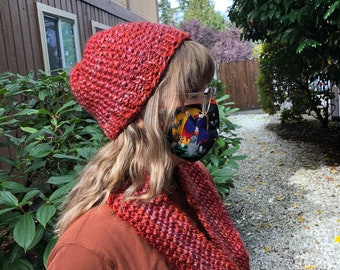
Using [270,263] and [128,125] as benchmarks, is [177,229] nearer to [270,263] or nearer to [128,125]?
[128,125]

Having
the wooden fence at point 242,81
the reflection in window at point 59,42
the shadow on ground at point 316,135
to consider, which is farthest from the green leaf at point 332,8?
the wooden fence at point 242,81

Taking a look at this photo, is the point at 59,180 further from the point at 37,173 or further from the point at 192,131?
the point at 192,131

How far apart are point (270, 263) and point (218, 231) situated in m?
2.23

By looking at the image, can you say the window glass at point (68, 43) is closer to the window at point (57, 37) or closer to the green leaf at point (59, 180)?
the window at point (57, 37)

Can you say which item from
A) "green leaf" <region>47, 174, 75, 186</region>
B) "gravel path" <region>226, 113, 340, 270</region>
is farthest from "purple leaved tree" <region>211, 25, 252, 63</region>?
"green leaf" <region>47, 174, 75, 186</region>

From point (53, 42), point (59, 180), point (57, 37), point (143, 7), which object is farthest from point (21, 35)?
point (143, 7)

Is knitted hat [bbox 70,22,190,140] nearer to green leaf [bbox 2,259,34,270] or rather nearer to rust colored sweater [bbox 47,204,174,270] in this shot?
rust colored sweater [bbox 47,204,174,270]

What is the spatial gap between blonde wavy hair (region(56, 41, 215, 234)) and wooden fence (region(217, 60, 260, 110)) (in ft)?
50.1

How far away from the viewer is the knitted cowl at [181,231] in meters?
1.11

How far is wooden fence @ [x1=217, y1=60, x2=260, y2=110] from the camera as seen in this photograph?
16.2 meters

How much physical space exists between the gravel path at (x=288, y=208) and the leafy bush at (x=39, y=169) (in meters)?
1.03

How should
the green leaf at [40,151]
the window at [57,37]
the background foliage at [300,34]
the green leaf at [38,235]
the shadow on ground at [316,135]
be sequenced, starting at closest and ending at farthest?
the green leaf at [38,235]
the green leaf at [40,151]
the background foliage at [300,34]
the window at [57,37]
the shadow on ground at [316,135]

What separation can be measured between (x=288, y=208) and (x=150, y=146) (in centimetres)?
380

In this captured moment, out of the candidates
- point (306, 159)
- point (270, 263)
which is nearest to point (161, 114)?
point (270, 263)
